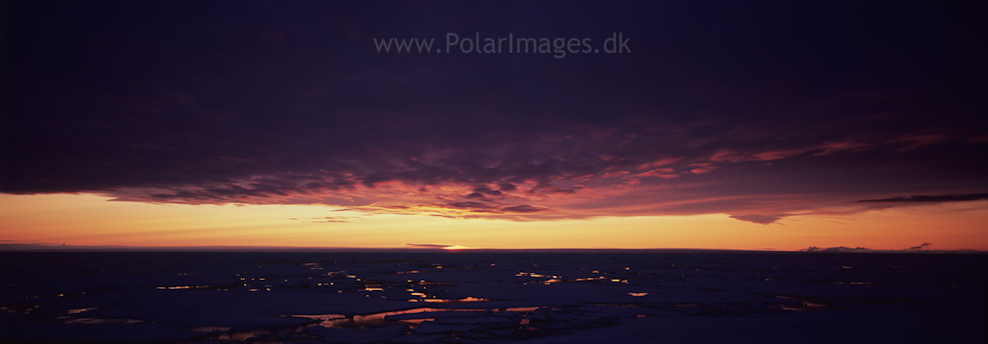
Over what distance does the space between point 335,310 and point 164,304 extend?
579 cm

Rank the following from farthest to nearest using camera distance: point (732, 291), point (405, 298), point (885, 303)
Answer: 1. point (732, 291)
2. point (405, 298)
3. point (885, 303)

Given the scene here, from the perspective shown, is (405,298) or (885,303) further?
(405,298)

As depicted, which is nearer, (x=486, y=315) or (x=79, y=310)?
(x=486, y=315)

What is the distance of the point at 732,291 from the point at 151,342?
19982 millimetres

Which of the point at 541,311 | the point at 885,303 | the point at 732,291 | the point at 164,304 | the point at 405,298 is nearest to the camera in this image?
the point at 541,311

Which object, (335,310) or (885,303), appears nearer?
(335,310)

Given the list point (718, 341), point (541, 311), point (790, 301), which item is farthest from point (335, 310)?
point (790, 301)

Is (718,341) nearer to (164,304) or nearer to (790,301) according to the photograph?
(790,301)

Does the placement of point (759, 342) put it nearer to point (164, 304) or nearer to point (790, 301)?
point (790, 301)

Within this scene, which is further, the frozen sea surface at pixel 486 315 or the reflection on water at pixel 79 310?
the reflection on water at pixel 79 310

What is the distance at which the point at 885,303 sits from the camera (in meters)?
17.0

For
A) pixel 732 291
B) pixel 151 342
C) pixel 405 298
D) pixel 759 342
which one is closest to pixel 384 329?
pixel 151 342

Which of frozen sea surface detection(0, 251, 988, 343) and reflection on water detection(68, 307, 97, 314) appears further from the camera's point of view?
reflection on water detection(68, 307, 97, 314)

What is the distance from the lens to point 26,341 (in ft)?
33.4
